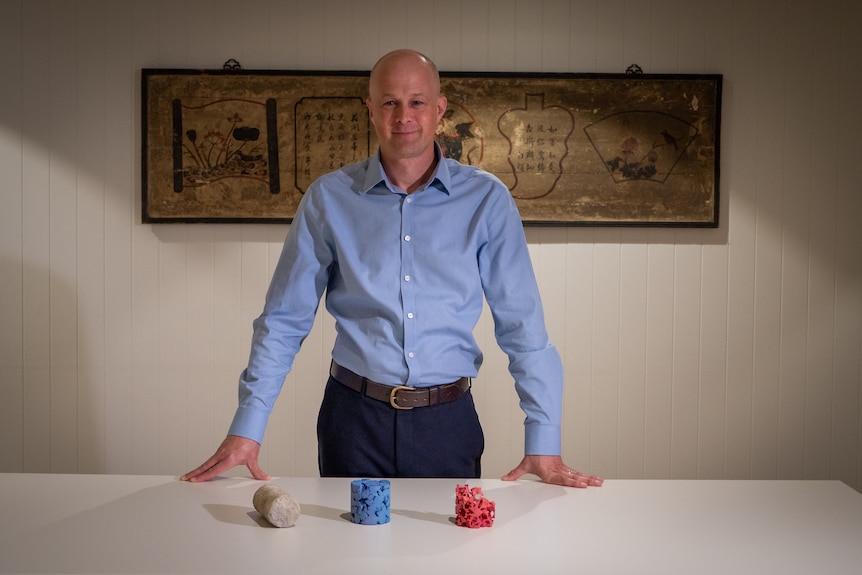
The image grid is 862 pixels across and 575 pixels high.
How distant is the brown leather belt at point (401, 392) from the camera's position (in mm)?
1911

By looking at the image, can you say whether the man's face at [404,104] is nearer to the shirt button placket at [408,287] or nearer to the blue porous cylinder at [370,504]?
the shirt button placket at [408,287]

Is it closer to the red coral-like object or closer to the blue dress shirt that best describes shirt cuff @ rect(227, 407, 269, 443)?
the blue dress shirt

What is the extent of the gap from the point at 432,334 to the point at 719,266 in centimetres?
194

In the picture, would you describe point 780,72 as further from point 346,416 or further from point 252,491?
point 252,491

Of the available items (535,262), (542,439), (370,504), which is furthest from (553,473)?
(535,262)

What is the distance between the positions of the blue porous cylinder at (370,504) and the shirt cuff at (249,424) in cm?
44

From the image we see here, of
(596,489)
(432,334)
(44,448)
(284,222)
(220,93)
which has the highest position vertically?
(220,93)

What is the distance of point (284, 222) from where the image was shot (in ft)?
11.3

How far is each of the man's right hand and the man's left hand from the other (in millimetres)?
499

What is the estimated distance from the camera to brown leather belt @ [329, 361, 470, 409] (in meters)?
1.91

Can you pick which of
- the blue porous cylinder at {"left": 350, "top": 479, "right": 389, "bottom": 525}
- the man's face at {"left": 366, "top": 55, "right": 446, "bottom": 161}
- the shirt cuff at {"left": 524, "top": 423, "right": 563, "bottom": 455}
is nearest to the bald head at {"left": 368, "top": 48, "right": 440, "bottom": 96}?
the man's face at {"left": 366, "top": 55, "right": 446, "bottom": 161}

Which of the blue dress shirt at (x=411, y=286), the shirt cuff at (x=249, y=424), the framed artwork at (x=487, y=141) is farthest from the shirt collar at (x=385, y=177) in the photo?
the framed artwork at (x=487, y=141)

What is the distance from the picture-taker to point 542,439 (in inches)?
72.1

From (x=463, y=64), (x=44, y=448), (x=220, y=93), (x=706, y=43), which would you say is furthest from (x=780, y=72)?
(x=44, y=448)
